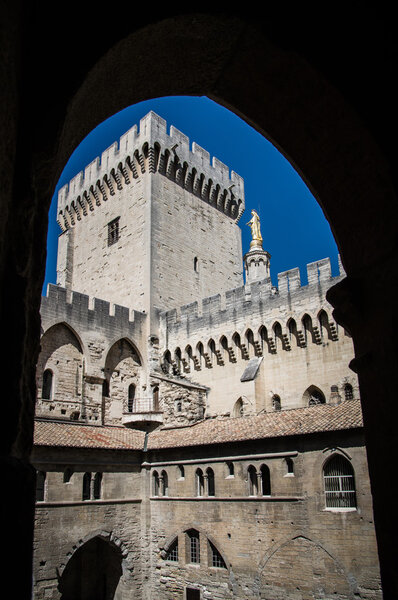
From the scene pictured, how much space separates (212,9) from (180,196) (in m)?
28.3

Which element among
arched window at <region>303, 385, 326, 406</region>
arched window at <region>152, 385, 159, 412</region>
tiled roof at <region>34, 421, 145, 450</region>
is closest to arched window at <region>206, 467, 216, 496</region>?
tiled roof at <region>34, 421, 145, 450</region>

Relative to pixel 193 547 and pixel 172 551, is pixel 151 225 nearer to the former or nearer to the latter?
pixel 172 551

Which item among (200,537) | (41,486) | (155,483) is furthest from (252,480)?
(41,486)

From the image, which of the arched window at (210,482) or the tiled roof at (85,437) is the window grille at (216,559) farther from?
the tiled roof at (85,437)

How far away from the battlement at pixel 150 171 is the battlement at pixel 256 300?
346 inches

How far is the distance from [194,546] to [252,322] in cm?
958

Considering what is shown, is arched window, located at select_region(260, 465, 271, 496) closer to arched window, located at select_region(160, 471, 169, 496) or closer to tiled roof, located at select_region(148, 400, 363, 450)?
tiled roof, located at select_region(148, 400, 363, 450)

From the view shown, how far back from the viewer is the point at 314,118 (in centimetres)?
343

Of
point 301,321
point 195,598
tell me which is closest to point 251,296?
point 301,321

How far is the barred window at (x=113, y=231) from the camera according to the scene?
30334mm

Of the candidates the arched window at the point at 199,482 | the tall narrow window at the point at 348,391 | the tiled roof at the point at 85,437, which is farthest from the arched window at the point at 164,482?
the tall narrow window at the point at 348,391

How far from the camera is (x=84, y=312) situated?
2405 cm

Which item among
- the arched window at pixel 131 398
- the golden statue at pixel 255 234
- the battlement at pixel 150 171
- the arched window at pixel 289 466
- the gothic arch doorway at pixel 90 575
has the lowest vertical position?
the gothic arch doorway at pixel 90 575

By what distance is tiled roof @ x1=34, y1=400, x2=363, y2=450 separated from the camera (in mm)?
15883
